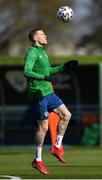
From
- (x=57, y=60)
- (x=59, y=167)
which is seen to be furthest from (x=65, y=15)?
(x=57, y=60)

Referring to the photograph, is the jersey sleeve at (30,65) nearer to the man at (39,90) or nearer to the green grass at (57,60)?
the man at (39,90)

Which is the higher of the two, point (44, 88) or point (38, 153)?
point (44, 88)

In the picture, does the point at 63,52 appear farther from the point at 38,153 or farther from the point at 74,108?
the point at 38,153

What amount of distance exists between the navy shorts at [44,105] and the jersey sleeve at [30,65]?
0.64m

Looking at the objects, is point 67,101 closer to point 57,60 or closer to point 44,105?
point 57,60

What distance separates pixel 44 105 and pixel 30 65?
82 centimetres

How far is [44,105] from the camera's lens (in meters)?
16.2

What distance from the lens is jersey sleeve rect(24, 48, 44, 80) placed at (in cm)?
1563

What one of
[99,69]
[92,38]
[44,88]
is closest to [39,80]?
[44,88]

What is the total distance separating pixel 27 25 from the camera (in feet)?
210

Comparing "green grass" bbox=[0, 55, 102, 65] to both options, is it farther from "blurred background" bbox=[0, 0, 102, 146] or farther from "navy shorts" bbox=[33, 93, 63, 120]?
"navy shorts" bbox=[33, 93, 63, 120]

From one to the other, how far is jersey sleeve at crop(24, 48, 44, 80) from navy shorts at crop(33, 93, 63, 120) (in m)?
0.64

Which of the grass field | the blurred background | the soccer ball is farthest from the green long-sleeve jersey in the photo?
the blurred background

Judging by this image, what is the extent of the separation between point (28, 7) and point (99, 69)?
3620 cm
